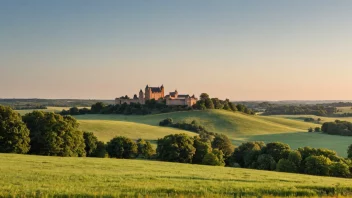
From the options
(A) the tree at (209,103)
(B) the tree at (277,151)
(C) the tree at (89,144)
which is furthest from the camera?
(A) the tree at (209,103)

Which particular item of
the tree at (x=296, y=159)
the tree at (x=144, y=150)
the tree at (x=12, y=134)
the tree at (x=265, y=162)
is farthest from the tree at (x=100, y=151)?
the tree at (x=296, y=159)

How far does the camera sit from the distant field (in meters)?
89.7

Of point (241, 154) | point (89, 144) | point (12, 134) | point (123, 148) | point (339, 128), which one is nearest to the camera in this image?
point (12, 134)

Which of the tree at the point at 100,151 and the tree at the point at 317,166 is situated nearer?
the tree at the point at 317,166

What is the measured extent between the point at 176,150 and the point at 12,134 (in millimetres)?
23908

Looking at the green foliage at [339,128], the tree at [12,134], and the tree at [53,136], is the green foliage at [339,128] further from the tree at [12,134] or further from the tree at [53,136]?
the tree at [12,134]

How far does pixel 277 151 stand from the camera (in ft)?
179

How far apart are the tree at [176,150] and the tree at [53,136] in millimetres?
12420

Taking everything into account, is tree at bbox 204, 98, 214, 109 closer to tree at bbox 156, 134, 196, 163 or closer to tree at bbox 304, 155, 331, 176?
tree at bbox 156, 134, 196, 163

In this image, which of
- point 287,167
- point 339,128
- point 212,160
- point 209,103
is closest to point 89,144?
point 212,160

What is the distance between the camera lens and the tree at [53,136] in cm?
5138

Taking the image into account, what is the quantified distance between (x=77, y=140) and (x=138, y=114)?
4012 inches

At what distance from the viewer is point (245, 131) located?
11388 cm

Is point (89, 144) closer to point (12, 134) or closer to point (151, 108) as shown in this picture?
point (12, 134)
